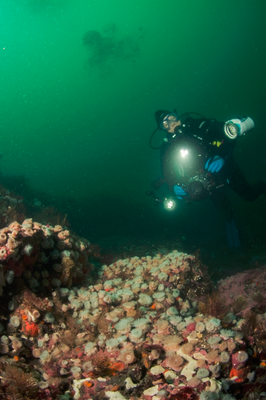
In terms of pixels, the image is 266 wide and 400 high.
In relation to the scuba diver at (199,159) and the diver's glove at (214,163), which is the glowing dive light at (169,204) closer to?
the scuba diver at (199,159)

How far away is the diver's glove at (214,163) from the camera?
22.9 ft

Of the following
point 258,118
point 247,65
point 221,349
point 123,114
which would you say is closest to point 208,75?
point 247,65

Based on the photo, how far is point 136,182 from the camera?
52062 mm

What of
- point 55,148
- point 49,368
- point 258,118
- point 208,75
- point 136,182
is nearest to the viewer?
point 49,368

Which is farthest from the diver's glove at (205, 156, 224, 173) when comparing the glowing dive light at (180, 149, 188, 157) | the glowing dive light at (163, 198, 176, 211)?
the glowing dive light at (163, 198, 176, 211)

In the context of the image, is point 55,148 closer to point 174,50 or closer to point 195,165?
point 174,50

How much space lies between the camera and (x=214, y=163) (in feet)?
22.9

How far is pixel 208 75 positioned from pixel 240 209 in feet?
307

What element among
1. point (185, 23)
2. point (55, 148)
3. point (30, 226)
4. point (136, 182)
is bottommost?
point (30, 226)

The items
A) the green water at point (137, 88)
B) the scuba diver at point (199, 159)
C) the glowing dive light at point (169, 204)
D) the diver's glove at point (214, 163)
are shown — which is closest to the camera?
the scuba diver at point (199, 159)

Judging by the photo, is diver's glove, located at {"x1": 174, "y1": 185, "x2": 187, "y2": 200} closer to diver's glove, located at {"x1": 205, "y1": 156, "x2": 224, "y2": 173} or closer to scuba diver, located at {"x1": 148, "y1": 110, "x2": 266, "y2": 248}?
scuba diver, located at {"x1": 148, "y1": 110, "x2": 266, "y2": 248}

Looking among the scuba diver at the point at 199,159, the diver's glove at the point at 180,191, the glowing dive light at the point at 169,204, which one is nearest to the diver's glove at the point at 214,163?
the scuba diver at the point at 199,159

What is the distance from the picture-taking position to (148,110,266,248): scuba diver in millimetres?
6707

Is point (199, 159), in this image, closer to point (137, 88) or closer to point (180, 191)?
point (180, 191)
